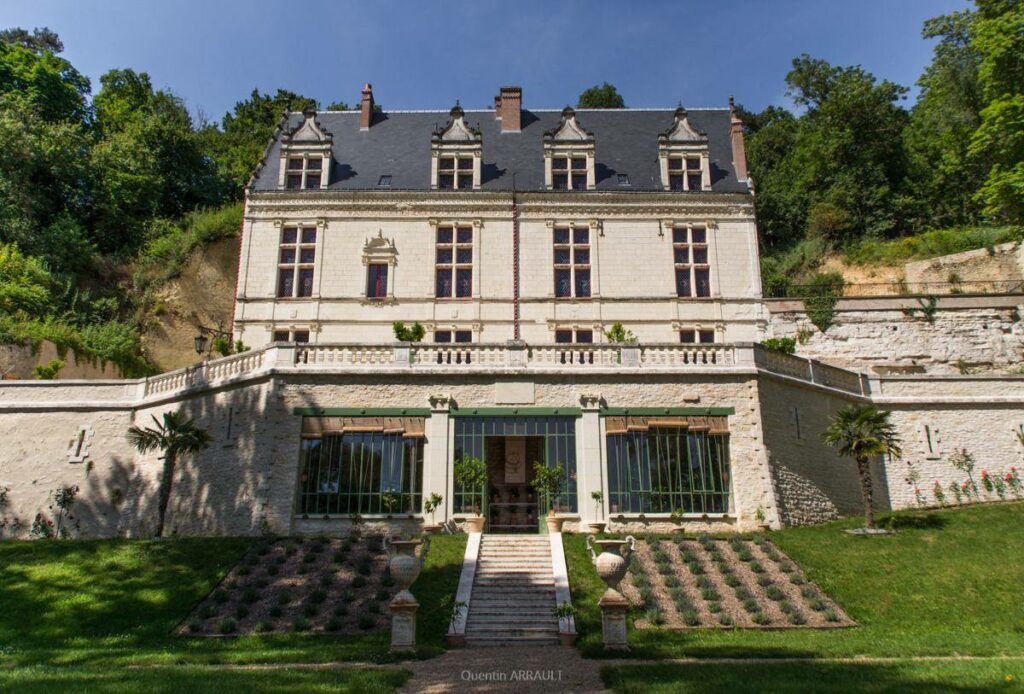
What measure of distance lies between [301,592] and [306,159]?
17.3 metres

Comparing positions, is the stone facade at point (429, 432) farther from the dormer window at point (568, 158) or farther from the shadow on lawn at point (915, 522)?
the dormer window at point (568, 158)

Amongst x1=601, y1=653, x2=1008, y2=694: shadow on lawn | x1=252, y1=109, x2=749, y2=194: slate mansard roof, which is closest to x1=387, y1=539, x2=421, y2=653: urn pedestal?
x1=601, y1=653, x2=1008, y2=694: shadow on lawn

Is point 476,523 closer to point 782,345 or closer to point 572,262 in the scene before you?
point 782,345

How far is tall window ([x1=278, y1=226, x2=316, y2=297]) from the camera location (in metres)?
24.5

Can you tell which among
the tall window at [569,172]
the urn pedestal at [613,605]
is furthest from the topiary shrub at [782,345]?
the urn pedestal at [613,605]

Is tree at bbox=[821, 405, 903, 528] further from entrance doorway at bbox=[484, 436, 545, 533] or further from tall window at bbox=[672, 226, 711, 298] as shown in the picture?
tall window at bbox=[672, 226, 711, 298]

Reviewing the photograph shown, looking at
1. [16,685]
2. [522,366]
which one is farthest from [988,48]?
[16,685]

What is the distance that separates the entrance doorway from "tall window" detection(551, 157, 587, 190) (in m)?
10.7

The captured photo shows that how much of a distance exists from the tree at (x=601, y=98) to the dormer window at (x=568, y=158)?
24271 millimetres

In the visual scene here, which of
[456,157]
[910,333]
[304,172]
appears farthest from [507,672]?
[910,333]

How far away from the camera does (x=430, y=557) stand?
554 inches

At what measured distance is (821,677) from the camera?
7898 mm

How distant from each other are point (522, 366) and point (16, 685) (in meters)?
11.5

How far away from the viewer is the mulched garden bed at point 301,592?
11.6m
